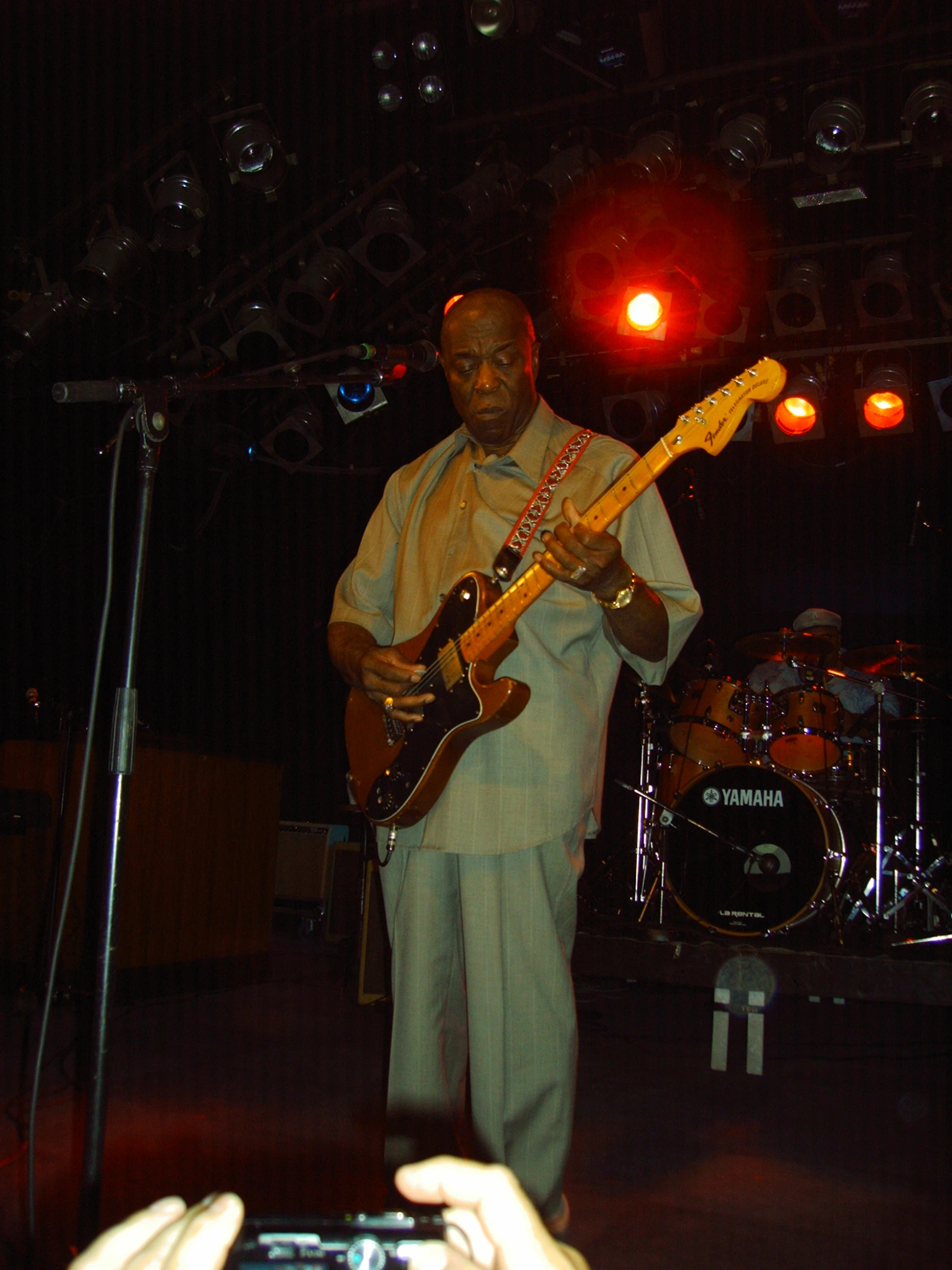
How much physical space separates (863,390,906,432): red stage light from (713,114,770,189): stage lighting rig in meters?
1.56

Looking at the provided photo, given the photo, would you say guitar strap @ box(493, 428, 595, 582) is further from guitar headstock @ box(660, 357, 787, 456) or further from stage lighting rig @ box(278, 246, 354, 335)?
stage lighting rig @ box(278, 246, 354, 335)

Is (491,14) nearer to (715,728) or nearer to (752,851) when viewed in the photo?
(715,728)

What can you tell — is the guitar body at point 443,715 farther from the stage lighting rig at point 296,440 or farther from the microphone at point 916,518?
the microphone at point 916,518

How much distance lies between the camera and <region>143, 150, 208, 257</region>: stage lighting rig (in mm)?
4887

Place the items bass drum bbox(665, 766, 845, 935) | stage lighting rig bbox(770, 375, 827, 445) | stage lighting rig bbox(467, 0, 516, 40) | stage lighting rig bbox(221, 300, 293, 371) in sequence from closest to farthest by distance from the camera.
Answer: stage lighting rig bbox(467, 0, 516, 40) → bass drum bbox(665, 766, 845, 935) → stage lighting rig bbox(221, 300, 293, 371) → stage lighting rig bbox(770, 375, 827, 445)

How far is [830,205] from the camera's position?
17.5 feet

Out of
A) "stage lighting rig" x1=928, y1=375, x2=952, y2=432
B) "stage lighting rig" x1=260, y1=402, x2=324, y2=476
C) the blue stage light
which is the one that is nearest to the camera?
"stage lighting rig" x1=928, y1=375, x2=952, y2=432

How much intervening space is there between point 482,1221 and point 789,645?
5.51 metres

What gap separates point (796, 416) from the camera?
5.93m

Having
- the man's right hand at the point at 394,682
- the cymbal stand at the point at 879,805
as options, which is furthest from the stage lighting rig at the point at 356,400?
the man's right hand at the point at 394,682

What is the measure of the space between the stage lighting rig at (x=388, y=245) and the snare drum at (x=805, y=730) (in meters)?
3.15

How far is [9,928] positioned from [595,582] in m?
4.07

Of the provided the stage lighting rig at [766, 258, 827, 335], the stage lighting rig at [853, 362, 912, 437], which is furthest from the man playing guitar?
the stage lighting rig at [853, 362, 912, 437]

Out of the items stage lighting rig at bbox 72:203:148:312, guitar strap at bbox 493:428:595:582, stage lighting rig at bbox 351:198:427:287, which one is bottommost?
guitar strap at bbox 493:428:595:582
